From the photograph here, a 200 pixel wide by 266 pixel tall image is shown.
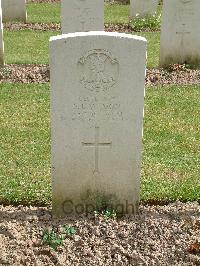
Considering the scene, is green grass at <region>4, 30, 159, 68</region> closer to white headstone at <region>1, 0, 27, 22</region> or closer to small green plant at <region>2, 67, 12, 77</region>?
small green plant at <region>2, 67, 12, 77</region>

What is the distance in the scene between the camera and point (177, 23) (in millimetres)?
9109

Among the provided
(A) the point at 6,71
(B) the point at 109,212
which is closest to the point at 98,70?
(B) the point at 109,212

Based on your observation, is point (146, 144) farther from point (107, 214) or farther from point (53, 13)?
point (53, 13)

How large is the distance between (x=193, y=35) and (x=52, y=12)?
7.34m

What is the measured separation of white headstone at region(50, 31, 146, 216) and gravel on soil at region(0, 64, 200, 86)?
171 inches

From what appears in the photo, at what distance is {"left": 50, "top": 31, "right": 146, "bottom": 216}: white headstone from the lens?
3873 millimetres

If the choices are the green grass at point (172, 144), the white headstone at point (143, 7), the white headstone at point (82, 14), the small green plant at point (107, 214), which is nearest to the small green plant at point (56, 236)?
the small green plant at point (107, 214)

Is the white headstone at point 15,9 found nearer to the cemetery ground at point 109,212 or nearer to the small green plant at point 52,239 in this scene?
the cemetery ground at point 109,212

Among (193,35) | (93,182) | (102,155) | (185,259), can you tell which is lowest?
(185,259)

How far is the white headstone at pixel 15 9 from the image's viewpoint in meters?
14.1

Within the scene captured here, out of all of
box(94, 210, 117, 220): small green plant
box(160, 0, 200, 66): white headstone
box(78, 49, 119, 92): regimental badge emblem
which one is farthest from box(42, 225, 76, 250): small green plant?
box(160, 0, 200, 66): white headstone

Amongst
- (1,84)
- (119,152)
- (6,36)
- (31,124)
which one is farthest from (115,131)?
(6,36)

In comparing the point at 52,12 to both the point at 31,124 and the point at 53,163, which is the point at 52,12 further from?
the point at 53,163

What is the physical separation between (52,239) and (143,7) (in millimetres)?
11027
